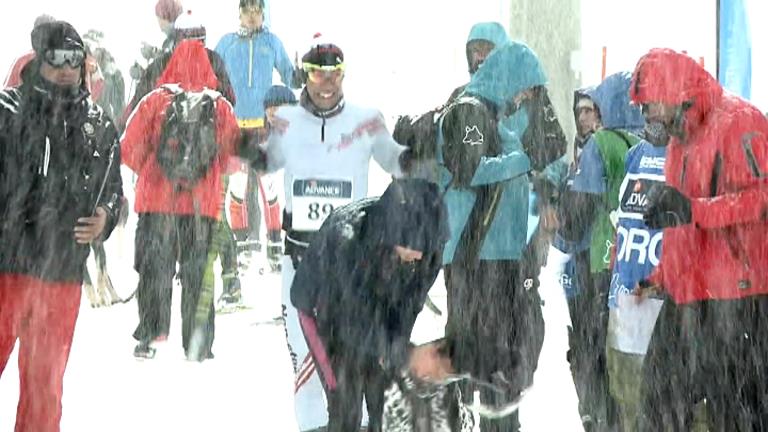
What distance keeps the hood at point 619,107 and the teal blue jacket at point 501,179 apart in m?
0.49

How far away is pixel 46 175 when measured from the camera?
6.82 meters

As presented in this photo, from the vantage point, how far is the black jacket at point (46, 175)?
672 centimetres

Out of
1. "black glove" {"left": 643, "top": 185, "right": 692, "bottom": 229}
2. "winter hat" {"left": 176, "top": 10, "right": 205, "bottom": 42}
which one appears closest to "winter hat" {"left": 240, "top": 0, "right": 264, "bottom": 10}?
"winter hat" {"left": 176, "top": 10, "right": 205, "bottom": 42}

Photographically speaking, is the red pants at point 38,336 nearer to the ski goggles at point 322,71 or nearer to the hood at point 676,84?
the ski goggles at point 322,71

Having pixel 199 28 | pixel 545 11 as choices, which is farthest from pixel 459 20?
pixel 199 28

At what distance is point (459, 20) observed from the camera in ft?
94.9

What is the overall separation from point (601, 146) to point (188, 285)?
394cm

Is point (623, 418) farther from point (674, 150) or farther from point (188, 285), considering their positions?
point (188, 285)

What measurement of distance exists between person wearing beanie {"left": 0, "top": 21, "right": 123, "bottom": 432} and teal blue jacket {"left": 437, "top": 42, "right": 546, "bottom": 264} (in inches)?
62.4

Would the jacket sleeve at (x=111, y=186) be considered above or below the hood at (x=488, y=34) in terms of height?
below

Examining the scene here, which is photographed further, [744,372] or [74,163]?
[74,163]

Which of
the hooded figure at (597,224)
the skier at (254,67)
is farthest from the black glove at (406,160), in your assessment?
the skier at (254,67)

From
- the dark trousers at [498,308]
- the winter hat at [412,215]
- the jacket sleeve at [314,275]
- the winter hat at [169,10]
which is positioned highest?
the winter hat at [169,10]

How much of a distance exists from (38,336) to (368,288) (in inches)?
64.0
